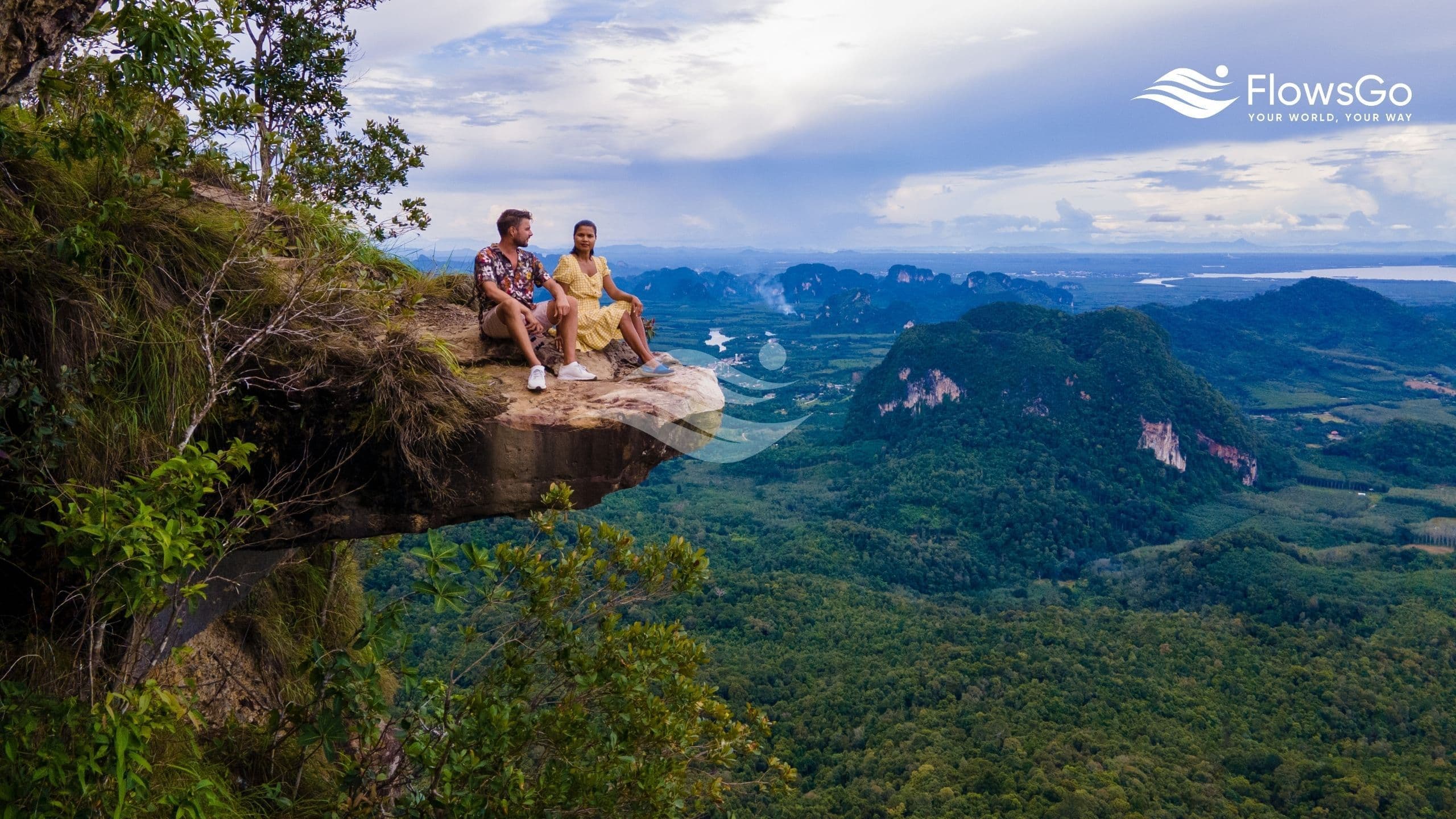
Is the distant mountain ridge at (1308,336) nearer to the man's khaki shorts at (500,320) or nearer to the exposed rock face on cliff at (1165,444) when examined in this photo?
the exposed rock face on cliff at (1165,444)

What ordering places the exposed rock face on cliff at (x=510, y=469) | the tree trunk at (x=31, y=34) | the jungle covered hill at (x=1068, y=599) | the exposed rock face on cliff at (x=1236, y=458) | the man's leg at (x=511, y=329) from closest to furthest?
the tree trunk at (x=31, y=34), the exposed rock face on cliff at (x=510, y=469), the man's leg at (x=511, y=329), the jungle covered hill at (x=1068, y=599), the exposed rock face on cliff at (x=1236, y=458)

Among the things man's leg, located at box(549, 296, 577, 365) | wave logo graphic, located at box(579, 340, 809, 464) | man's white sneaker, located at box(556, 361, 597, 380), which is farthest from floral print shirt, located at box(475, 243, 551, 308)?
wave logo graphic, located at box(579, 340, 809, 464)

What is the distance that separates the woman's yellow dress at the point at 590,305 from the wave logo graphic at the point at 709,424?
0.53m

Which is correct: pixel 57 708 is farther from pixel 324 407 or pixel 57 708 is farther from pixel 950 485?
pixel 950 485

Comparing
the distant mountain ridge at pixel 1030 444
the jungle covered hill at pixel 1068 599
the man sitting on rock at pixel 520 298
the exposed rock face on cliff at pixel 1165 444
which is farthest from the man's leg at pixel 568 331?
the exposed rock face on cliff at pixel 1165 444

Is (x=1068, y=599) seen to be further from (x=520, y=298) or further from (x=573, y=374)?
(x=520, y=298)

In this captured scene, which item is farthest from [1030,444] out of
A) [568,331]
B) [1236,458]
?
[568,331]

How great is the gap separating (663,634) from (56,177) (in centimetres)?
406

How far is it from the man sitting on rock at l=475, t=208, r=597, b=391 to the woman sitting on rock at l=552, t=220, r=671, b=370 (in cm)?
14

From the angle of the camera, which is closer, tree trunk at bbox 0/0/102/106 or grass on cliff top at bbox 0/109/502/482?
tree trunk at bbox 0/0/102/106

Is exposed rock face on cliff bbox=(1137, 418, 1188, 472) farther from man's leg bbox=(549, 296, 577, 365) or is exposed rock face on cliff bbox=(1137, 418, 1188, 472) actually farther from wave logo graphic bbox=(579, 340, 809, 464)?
man's leg bbox=(549, 296, 577, 365)

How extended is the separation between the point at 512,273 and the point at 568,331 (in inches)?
22.5

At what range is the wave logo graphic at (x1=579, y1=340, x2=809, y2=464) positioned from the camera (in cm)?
494

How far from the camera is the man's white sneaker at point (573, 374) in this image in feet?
17.7
